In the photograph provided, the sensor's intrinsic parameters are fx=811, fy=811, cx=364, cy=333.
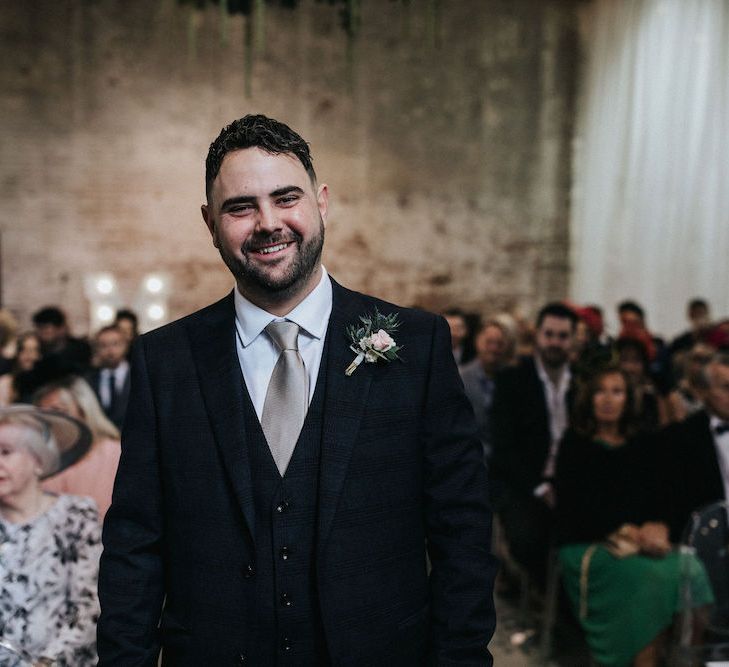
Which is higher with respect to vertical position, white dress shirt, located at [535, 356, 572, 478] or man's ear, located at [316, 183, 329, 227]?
man's ear, located at [316, 183, 329, 227]

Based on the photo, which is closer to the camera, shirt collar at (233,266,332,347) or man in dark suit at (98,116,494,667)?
man in dark suit at (98,116,494,667)

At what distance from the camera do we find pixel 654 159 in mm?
10258

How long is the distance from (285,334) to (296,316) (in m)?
0.04

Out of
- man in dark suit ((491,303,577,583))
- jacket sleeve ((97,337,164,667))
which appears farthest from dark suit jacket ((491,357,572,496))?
jacket sleeve ((97,337,164,667))

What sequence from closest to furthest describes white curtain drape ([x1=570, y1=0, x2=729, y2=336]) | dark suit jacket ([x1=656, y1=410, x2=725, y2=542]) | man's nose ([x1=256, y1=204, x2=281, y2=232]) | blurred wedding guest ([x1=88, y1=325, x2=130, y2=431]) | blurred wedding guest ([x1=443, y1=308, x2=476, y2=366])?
man's nose ([x1=256, y1=204, x2=281, y2=232])
dark suit jacket ([x1=656, y1=410, x2=725, y2=542])
blurred wedding guest ([x1=88, y1=325, x2=130, y2=431])
blurred wedding guest ([x1=443, y1=308, x2=476, y2=366])
white curtain drape ([x1=570, y1=0, x2=729, y2=336])

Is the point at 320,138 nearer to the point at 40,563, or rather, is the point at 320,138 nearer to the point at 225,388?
the point at 40,563

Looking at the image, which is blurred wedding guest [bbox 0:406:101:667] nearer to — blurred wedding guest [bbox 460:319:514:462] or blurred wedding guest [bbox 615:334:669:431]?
blurred wedding guest [bbox 615:334:669:431]

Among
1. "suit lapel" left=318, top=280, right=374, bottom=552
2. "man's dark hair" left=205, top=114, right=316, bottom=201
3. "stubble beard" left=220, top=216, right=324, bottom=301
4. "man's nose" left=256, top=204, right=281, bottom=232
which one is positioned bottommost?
"suit lapel" left=318, top=280, right=374, bottom=552

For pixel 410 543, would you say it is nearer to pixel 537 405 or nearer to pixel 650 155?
pixel 537 405

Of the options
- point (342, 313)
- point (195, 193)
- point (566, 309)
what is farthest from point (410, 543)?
point (195, 193)

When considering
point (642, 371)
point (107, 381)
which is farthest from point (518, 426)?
point (107, 381)

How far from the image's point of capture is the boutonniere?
1.61 m

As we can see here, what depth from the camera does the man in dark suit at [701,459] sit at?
11.9 feet

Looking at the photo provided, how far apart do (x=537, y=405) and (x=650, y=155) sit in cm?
705
